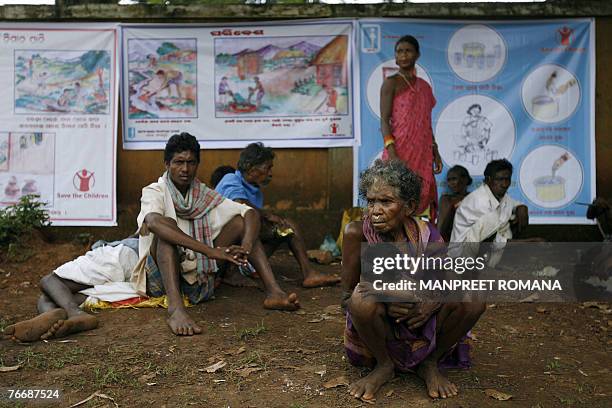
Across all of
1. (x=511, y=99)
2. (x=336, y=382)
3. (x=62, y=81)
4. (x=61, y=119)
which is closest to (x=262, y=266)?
(x=336, y=382)

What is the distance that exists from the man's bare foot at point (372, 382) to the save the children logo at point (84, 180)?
4.19 m

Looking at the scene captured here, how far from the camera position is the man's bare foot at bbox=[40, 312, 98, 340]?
4.02 m

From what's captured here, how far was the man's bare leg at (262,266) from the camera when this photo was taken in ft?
15.1

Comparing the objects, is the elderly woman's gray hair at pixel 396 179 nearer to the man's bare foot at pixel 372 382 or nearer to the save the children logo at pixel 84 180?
the man's bare foot at pixel 372 382

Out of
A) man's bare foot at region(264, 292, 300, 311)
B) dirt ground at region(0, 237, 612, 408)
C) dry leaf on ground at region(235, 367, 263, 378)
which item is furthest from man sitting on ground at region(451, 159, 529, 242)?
dry leaf on ground at region(235, 367, 263, 378)

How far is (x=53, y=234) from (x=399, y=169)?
448cm

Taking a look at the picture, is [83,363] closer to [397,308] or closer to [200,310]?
[200,310]

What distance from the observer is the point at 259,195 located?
5547 mm

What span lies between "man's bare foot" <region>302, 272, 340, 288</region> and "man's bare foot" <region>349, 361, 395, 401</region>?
6.53ft

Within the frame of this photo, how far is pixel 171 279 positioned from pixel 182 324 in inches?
15.1

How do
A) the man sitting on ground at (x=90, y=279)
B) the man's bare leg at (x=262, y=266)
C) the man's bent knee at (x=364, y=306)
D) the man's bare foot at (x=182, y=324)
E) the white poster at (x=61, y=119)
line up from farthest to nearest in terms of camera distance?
the white poster at (x=61, y=119) < the man's bare leg at (x=262, y=266) < the man sitting on ground at (x=90, y=279) < the man's bare foot at (x=182, y=324) < the man's bent knee at (x=364, y=306)

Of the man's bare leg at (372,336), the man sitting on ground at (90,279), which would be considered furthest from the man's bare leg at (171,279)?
the man's bare leg at (372,336)

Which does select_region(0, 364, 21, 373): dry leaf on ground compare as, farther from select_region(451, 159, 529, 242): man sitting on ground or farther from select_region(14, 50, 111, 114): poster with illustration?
select_region(451, 159, 529, 242): man sitting on ground

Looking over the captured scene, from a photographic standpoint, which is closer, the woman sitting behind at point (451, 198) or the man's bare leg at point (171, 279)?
the man's bare leg at point (171, 279)
